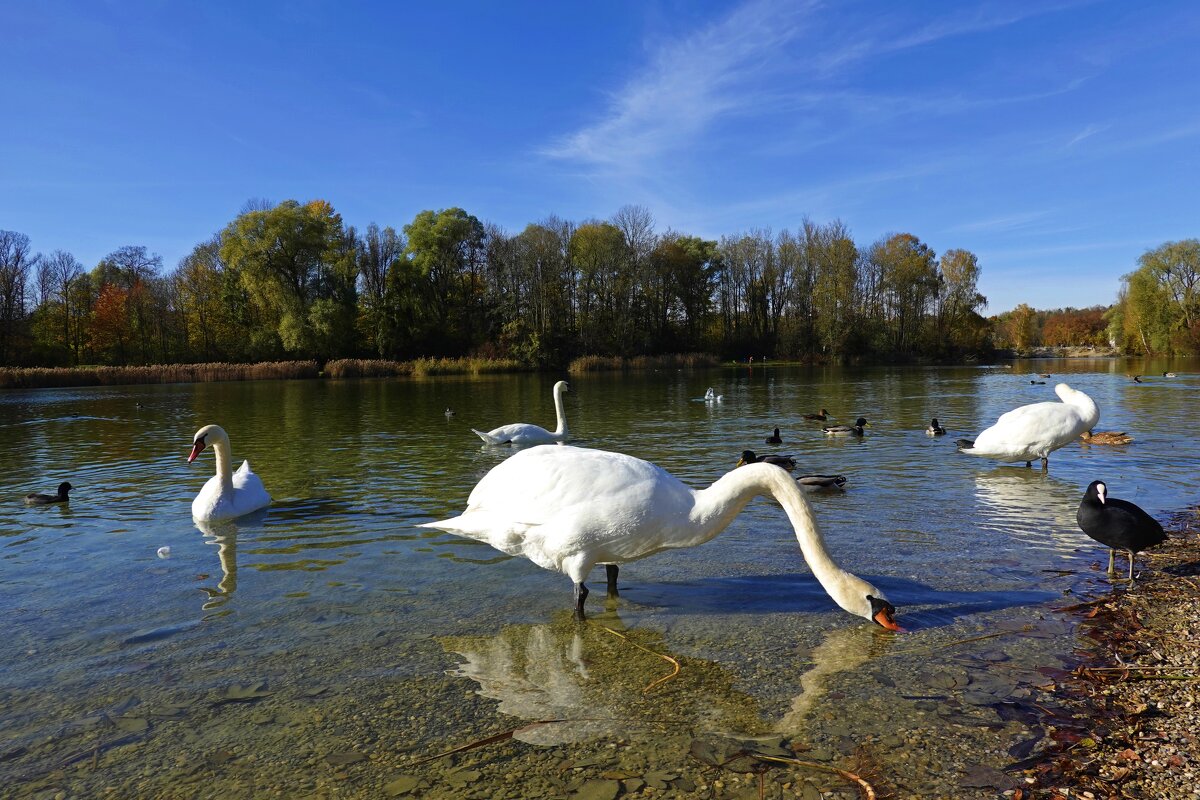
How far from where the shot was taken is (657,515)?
516cm

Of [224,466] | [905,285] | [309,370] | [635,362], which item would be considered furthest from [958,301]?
[224,466]

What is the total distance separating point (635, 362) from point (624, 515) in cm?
6336

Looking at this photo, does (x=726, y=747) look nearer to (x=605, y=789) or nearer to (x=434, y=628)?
(x=605, y=789)

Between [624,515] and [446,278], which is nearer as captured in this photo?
[624,515]

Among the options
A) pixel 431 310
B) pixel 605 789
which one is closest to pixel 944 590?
pixel 605 789

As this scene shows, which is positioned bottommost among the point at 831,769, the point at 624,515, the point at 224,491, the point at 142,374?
the point at 831,769

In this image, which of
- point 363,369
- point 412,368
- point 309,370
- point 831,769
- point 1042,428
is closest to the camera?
point 831,769

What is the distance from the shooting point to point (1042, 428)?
1211cm

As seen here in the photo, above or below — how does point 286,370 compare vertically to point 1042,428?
above

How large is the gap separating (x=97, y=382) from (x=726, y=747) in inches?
2394

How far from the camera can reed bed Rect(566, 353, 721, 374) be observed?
2579 inches

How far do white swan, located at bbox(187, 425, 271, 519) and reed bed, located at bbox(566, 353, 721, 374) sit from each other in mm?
52704

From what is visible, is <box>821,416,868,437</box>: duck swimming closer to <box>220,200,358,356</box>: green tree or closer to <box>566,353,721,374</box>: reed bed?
<box>566,353,721,374</box>: reed bed

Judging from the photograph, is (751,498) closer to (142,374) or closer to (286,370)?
(286,370)
